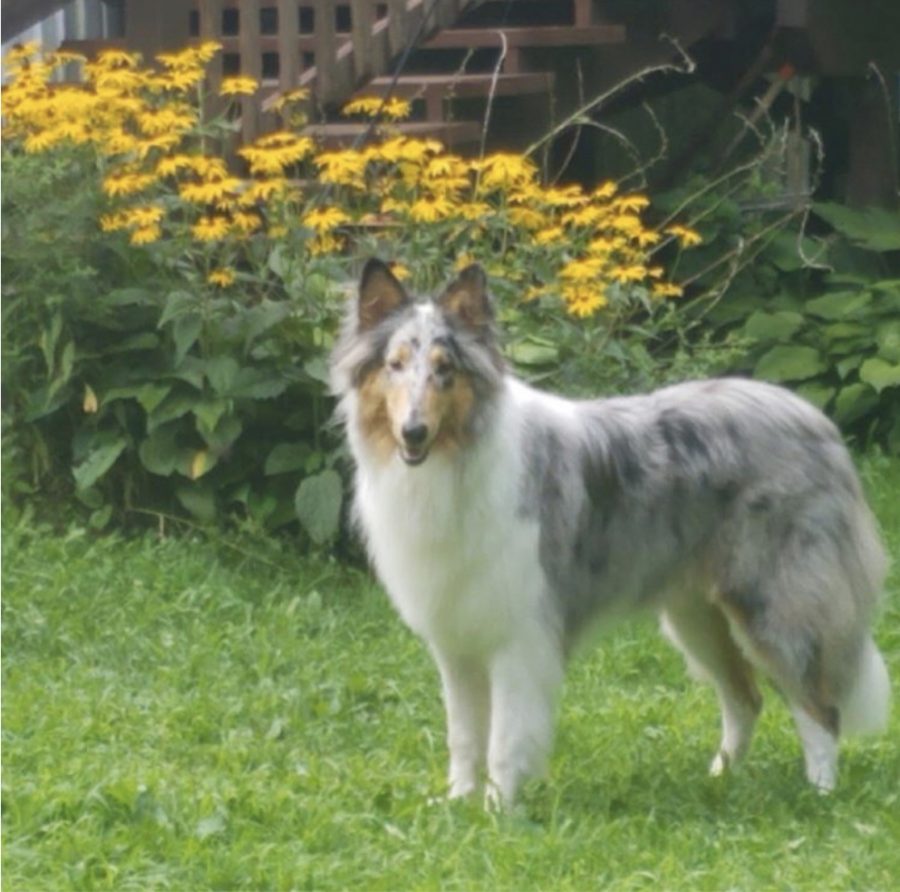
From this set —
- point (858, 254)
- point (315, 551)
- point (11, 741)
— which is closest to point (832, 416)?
point (858, 254)

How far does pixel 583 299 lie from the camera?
8.05 meters

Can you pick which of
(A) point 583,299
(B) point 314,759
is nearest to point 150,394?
(A) point 583,299

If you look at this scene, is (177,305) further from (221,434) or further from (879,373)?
(879,373)

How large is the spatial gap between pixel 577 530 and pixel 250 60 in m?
4.70

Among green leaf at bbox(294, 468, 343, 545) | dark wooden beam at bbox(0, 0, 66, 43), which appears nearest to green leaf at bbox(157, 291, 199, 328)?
green leaf at bbox(294, 468, 343, 545)

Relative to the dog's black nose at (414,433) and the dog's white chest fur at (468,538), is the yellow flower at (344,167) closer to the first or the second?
the dog's white chest fur at (468,538)

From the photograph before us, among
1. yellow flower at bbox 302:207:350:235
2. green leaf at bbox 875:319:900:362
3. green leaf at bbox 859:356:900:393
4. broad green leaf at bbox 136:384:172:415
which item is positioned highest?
yellow flower at bbox 302:207:350:235

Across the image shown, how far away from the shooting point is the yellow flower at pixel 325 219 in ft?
25.9

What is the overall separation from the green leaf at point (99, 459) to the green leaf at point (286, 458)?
57 cm

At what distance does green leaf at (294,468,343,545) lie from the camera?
25.9 ft

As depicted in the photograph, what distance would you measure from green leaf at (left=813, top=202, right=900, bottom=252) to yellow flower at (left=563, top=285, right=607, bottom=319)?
10.6ft

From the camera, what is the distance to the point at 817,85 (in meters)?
12.8

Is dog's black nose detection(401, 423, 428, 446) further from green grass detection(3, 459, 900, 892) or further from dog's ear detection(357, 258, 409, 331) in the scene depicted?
green grass detection(3, 459, 900, 892)

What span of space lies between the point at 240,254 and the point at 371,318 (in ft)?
9.08
